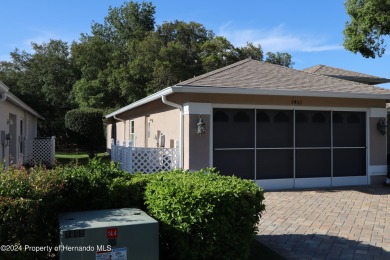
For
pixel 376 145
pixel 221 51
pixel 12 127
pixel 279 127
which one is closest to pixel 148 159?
pixel 279 127

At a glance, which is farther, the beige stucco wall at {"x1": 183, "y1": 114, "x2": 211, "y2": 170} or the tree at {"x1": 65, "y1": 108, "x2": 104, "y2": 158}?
the tree at {"x1": 65, "y1": 108, "x2": 104, "y2": 158}

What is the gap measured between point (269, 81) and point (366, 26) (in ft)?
22.6

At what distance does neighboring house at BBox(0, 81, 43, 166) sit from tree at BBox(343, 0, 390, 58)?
43.8 feet

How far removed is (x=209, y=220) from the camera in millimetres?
4129

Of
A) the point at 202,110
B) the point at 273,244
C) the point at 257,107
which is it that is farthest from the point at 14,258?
the point at 257,107

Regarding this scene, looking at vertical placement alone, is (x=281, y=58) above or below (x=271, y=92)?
above

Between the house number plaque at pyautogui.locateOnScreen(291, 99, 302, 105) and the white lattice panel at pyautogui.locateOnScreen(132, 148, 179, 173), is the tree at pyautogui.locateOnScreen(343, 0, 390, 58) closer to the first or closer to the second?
the house number plaque at pyautogui.locateOnScreen(291, 99, 302, 105)

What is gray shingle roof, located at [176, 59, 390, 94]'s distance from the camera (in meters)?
10.4

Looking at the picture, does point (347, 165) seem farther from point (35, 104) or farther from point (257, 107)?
point (35, 104)

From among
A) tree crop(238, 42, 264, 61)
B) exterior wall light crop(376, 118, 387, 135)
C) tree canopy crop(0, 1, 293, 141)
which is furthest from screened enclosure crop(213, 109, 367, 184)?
tree crop(238, 42, 264, 61)

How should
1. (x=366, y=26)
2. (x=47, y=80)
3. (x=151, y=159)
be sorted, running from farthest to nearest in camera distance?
(x=47, y=80) → (x=366, y=26) → (x=151, y=159)

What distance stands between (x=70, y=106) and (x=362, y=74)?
2582 centimetres

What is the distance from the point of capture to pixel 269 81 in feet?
36.7

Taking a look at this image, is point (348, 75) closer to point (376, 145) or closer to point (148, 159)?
point (376, 145)
